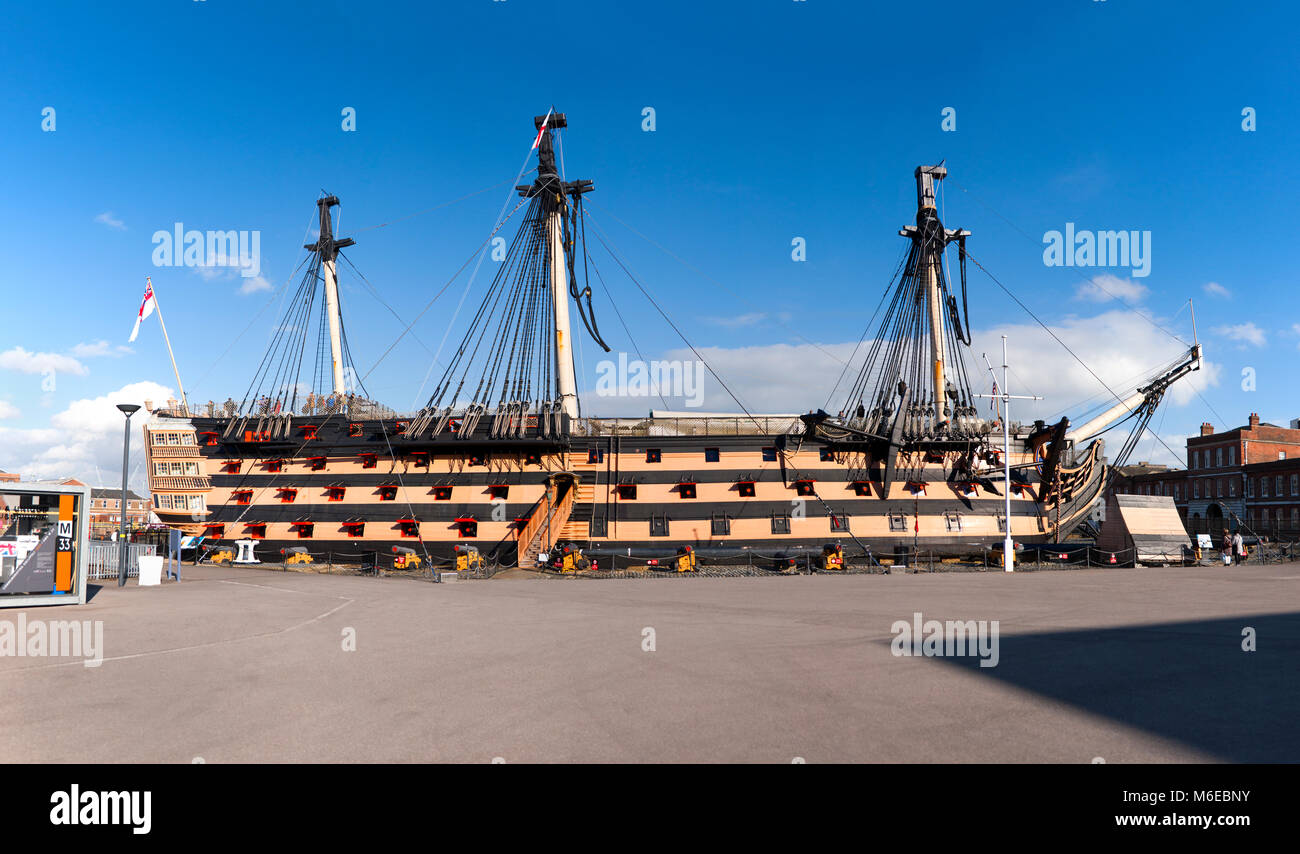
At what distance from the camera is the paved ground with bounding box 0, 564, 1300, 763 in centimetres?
727

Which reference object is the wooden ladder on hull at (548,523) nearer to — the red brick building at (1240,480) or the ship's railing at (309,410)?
the ship's railing at (309,410)

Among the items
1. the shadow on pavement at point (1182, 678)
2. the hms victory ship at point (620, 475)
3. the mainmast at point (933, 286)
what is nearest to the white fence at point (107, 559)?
the hms victory ship at point (620, 475)

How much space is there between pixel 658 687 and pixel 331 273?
49.6 meters

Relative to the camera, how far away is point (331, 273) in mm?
51750

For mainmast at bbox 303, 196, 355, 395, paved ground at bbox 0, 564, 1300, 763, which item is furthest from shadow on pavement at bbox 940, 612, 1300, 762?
mainmast at bbox 303, 196, 355, 395

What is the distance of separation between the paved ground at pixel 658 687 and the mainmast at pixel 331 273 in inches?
1304

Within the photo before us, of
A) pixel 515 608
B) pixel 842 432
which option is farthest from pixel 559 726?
pixel 842 432

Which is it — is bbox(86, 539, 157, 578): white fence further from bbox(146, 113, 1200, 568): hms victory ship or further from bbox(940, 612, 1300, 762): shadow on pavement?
bbox(940, 612, 1300, 762): shadow on pavement

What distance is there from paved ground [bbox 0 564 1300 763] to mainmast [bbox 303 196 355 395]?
33113 mm

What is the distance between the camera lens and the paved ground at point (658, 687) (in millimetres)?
7273

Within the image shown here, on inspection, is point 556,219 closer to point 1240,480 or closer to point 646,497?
point 646,497

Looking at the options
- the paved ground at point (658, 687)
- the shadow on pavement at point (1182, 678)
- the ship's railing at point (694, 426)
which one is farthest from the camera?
the ship's railing at point (694, 426)

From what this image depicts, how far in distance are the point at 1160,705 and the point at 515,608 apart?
14404 mm
